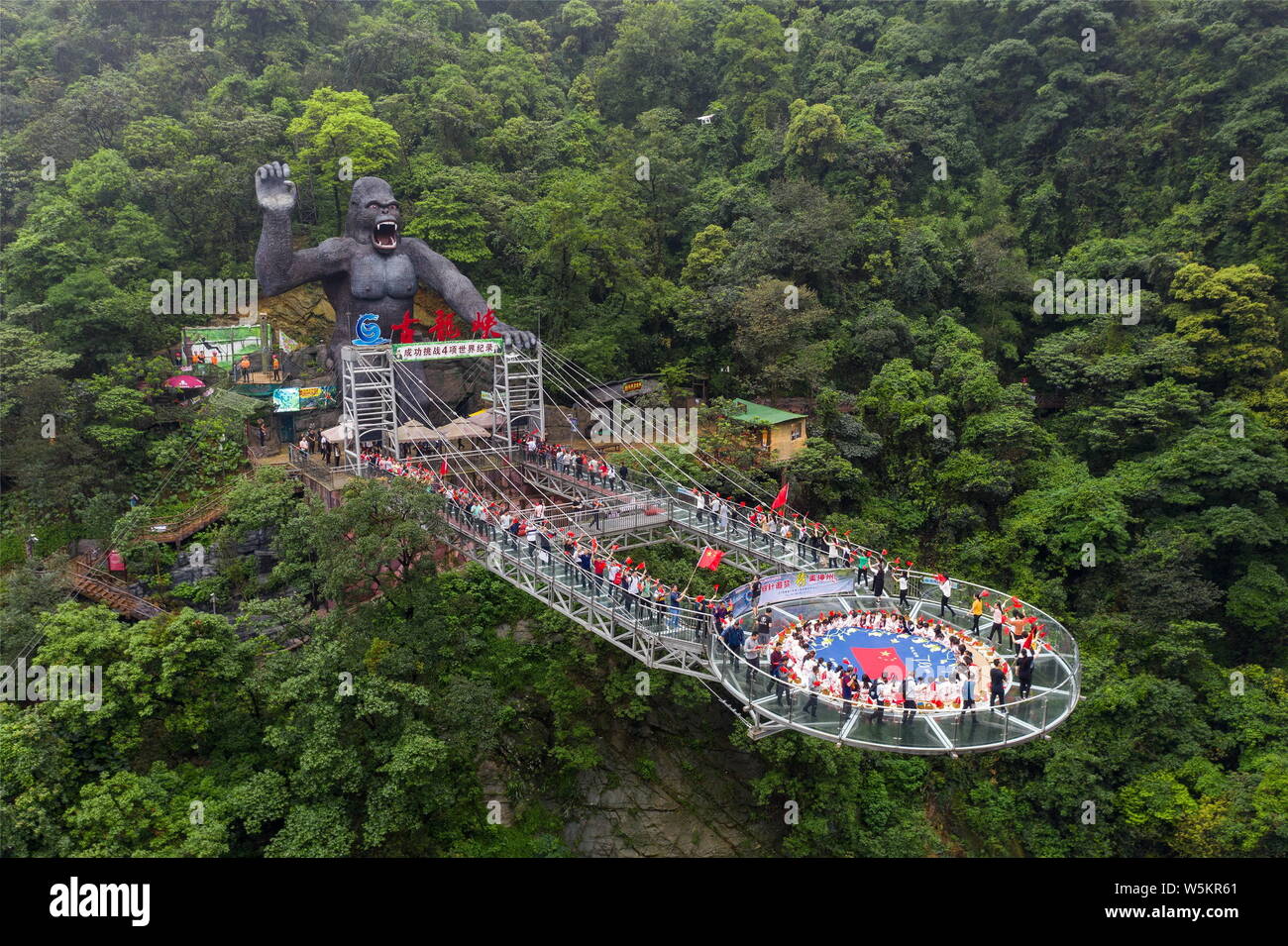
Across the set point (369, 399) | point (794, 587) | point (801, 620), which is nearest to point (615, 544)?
point (794, 587)

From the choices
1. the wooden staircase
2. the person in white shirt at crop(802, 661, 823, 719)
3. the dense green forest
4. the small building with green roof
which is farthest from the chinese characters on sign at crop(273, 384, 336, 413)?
the person in white shirt at crop(802, 661, 823, 719)

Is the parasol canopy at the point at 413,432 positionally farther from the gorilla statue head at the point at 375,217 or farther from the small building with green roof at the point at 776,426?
the small building with green roof at the point at 776,426

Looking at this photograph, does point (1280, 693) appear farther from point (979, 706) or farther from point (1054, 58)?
point (1054, 58)

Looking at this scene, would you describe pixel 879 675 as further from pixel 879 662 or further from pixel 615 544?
pixel 615 544

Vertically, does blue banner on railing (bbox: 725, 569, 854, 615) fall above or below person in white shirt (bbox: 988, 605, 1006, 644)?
above

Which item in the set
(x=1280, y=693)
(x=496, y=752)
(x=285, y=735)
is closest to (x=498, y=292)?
(x=496, y=752)

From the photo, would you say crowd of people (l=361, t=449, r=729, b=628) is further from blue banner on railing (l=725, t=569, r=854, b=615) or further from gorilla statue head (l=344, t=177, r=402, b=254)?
gorilla statue head (l=344, t=177, r=402, b=254)

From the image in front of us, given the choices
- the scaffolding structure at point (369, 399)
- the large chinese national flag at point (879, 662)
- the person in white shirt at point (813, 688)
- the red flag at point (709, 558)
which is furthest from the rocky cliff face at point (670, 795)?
the scaffolding structure at point (369, 399)

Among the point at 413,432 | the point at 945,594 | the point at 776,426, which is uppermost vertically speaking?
the point at 776,426
